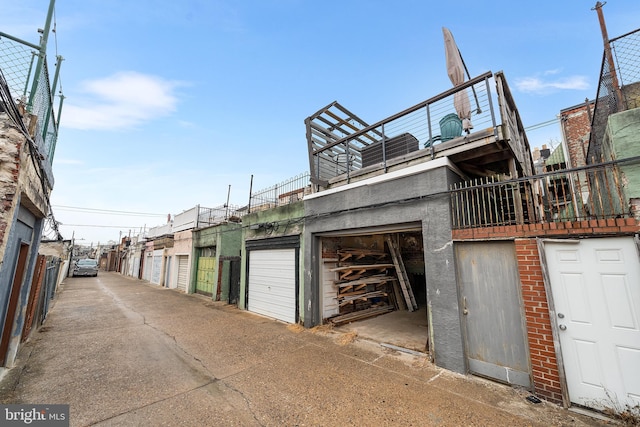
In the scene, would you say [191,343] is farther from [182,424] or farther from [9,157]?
[9,157]

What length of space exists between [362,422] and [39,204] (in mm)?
6342

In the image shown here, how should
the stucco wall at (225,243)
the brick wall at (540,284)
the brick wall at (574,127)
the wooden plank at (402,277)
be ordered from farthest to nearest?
1. the stucco wall at (225,243)
2. the brick wall at (574,127)
3. the wooden plank at (402,277)
4. the brick wall at (540,284)

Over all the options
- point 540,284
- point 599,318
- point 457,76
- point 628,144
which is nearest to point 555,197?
point 628,144

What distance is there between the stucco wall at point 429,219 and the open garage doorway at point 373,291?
45 cm

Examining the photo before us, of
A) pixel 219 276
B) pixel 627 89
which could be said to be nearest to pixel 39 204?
pixel 219 276

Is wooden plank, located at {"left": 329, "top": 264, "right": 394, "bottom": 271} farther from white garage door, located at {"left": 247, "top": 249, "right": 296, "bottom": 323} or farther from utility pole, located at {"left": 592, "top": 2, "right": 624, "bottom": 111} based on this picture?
utility pole, located at {"left": 592, "top": 2, "right": 624, "bottom": 111}

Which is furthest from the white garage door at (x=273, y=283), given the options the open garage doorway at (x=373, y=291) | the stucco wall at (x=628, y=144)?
the stucco wall at (x=628, y=144)

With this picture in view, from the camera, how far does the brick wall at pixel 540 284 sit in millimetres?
3363

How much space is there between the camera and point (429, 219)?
16.1 feet

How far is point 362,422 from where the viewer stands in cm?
306

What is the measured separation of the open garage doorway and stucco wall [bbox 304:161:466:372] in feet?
1.49

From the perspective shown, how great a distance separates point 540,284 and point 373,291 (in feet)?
18.0

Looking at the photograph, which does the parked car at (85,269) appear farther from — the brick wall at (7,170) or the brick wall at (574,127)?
the brick wall at (574,127)

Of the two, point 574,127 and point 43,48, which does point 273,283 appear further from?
point 574,127
